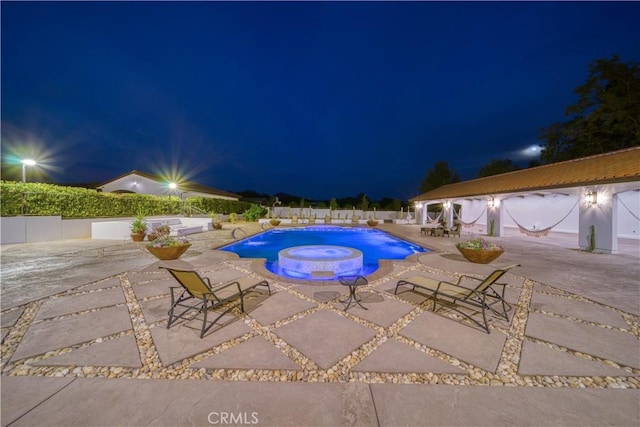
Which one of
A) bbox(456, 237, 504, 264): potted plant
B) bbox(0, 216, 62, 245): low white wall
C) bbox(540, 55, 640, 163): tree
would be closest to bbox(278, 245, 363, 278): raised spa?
bbox(456, 237, 504, 264): potted plant

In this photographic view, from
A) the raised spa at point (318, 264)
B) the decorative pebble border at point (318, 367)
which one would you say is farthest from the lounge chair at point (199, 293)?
the raised spa at point (318, 264)

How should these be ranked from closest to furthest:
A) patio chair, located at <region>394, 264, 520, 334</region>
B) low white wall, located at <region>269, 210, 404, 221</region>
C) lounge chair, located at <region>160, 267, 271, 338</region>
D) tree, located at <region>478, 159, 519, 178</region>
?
lounge chair, located at <region>160, 267, 271, 338</region>
patio chair, located at <region>394, 264, 520, 334</region>
low white wall, located at <region>269, 210, 404, 221</region>
tree, located at <region>478, 159, 519, 178</region>

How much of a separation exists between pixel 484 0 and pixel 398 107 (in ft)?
80.4

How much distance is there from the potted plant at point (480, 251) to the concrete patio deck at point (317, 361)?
74.9 inches

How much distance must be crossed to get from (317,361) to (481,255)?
19.7 ft

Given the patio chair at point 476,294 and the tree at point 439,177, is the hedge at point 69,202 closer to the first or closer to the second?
the patio chair at point 476,294

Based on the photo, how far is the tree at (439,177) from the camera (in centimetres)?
3475

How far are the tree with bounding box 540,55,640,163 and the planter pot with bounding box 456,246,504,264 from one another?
2046 centimetres

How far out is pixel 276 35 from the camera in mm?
26844

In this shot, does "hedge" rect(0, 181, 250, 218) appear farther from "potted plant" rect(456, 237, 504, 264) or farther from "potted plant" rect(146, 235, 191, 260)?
"potted plant" rect(456, 237, 504, 264)

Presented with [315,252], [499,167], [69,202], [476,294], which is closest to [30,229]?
[69,202]

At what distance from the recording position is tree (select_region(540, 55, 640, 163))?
53.8ft

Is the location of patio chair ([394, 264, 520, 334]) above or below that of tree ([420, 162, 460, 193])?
below

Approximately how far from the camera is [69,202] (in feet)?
36.1
